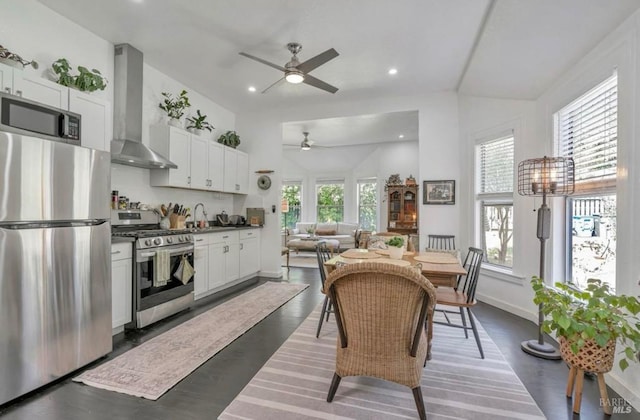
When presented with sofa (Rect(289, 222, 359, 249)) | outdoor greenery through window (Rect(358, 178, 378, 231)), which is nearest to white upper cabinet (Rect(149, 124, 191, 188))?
sofa (Rect(289, 222, 359, 249))

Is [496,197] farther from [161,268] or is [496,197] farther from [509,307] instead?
[161,268]

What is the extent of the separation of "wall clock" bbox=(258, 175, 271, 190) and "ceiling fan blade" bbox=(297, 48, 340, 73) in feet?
8.43

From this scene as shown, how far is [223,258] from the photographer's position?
4.27 meters

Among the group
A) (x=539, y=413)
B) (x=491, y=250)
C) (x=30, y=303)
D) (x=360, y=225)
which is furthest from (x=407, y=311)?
(x=360, y=225)

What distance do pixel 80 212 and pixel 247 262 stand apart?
2.93 meters

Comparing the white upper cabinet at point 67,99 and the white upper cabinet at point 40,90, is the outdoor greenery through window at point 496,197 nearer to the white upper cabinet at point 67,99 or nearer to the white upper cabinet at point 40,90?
the white upper cabinet at point 67,99

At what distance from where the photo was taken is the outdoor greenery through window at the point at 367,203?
27.9ft

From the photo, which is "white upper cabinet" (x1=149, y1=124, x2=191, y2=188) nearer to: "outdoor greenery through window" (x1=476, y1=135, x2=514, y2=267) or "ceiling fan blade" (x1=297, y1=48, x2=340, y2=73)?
"ceiling fan blade" (x1=297, y1=48, x2=340, y2=73)

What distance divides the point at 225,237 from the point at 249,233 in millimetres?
679

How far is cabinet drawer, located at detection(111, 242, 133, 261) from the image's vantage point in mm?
2686

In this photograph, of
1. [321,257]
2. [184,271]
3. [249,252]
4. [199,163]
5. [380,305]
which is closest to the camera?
[380,305]

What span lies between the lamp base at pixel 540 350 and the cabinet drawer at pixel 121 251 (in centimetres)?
379

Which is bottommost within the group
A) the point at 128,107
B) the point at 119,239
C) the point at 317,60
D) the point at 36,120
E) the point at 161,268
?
the point at 161,268

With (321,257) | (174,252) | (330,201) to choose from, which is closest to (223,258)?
(174,252)
